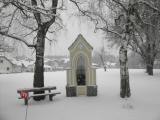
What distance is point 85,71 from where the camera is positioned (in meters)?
15.9

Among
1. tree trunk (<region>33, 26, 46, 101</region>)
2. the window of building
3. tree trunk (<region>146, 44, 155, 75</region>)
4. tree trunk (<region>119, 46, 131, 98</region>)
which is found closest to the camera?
tree trunk (<region>33, 26, 46, 101</region>)

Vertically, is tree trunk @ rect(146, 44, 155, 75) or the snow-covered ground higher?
tree trunk @ rect(146, 44, 155, 75)

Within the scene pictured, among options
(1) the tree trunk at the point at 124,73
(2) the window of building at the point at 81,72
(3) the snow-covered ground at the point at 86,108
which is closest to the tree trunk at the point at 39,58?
(3) the snow-covered ground at the point at 86,108

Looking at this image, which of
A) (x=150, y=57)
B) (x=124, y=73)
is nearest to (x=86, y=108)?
(x=124, y=73)

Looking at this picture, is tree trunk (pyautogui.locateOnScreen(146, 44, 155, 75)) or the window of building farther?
tree trunk (pyautogui.locateOnScreen(146, 44, 155, 75))

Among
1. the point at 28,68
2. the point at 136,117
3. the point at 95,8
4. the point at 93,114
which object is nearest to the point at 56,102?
the point at 93,114

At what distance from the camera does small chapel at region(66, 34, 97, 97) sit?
15.2 meters

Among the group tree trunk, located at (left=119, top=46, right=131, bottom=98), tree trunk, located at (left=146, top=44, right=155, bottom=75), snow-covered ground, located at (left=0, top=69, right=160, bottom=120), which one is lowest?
→ snow-covered ground, located at (left=0, top=69, right=160, bottom=120)

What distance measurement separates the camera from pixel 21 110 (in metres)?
11.6

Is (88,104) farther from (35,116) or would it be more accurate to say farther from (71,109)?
(35,116)

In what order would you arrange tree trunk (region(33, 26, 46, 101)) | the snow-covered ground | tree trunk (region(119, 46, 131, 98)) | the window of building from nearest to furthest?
the snow-covered ground < tree trunk (region(33, 26, 46, 101)) < tree trunk (region(119, 46, 131, 98)) < the window of building

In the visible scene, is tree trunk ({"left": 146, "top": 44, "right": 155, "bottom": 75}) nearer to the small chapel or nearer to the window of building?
the window of building

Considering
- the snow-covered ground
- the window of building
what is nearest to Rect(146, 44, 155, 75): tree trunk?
the snow-covered ground

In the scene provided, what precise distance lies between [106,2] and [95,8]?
2.68 feet
